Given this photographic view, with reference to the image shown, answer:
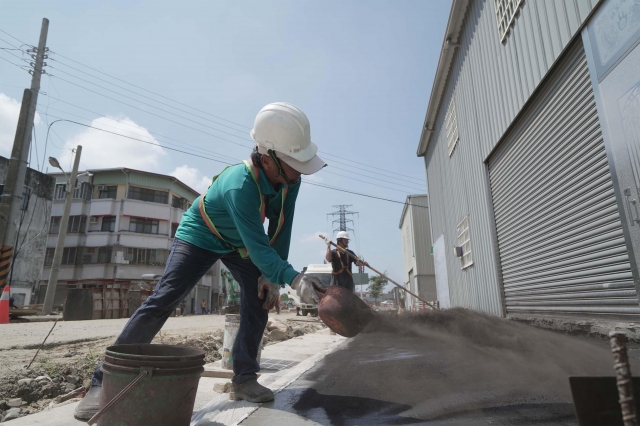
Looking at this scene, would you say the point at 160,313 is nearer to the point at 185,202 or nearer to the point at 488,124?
the point at 488,124

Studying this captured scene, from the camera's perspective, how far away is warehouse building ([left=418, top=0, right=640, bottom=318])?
11.0ft

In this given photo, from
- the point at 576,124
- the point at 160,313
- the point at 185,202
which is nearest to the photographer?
the point at 160,313

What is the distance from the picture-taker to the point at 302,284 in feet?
6.45

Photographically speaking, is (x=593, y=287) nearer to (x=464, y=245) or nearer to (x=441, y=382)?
(x=441, y=382)

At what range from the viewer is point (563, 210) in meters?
4.52

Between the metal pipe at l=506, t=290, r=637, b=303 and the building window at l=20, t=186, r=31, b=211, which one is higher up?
the building window at l=20, t=186, r=31, b=211

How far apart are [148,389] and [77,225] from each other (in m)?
39.5

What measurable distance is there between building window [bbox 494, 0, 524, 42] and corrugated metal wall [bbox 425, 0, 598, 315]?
4.6 inches

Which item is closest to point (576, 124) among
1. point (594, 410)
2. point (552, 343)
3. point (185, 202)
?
point (552, 343)

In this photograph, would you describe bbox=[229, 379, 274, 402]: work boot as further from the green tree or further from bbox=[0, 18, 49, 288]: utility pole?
the green tree

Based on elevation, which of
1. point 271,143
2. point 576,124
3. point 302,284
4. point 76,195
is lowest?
point 302,284

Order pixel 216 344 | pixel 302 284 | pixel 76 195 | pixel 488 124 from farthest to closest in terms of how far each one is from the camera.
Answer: pixel 76 195
pixel 488 124
pixel 216 344
pixel 302 284

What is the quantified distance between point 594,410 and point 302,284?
1266 mm

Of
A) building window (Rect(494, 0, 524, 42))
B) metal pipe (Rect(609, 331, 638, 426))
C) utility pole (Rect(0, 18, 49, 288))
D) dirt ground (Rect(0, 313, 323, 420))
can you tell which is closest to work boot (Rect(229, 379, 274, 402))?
dirt ground (Rect(0, 313, 323, 420))
